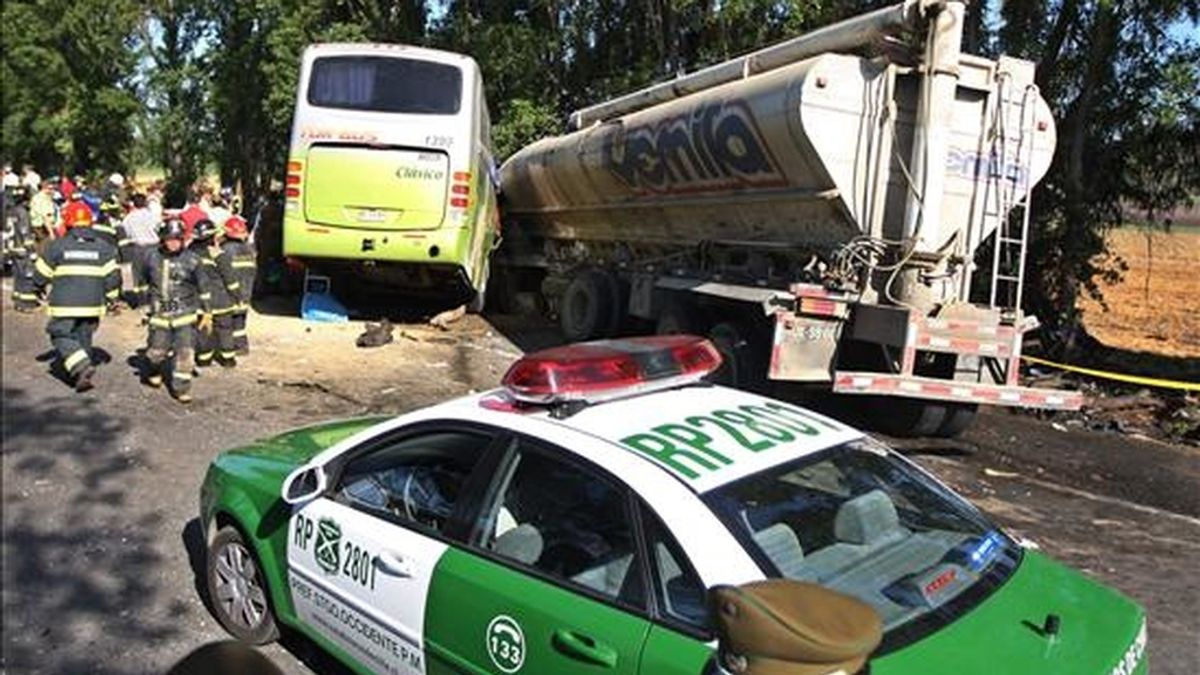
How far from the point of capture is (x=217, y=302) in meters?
10.3

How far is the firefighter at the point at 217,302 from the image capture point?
981cm

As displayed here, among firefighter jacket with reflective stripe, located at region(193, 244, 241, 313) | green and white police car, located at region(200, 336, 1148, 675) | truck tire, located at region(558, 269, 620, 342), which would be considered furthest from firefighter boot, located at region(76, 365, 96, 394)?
→ green and white police car, located at region(200, 336, 1148, 675)

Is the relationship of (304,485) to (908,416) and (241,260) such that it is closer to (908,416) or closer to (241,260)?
(908,416)

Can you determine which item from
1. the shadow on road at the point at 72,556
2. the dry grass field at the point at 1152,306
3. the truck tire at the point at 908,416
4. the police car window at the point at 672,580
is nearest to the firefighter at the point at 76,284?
the shadow on road at the point at 72,556

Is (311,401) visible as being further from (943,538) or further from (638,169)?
(943,538)

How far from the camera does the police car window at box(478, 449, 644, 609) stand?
2.93 m

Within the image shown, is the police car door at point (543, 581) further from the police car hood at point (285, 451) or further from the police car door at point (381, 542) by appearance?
the police car hood at point (285, 451)

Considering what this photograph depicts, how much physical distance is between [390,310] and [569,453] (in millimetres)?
12380

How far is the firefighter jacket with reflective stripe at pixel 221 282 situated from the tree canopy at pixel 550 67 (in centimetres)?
795

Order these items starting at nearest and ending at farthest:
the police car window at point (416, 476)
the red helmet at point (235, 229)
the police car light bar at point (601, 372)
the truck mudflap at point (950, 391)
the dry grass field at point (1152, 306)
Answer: the police car light bar at point (601, 372)
the police car window at point (416, 476)
the truck mudflap at point (950, 391)
the red helmet at point (235, 229)
the dry grass field at point (1152, 306)

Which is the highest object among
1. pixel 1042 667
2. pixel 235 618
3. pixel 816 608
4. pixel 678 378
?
pixel 678 378

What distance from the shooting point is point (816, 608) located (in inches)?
88.3

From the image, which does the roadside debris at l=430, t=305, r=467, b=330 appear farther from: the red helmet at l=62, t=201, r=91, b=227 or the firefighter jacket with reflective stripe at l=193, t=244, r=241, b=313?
the red helmet at l=62, t=201, r=91, b=227

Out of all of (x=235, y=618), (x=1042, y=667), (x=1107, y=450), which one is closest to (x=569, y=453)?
(x=1042, y=667)
